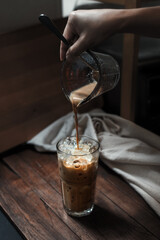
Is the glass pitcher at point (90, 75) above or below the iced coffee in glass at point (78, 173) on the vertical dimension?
above

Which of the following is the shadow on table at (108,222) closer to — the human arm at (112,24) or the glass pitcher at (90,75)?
the glass pitcher at (90,75)

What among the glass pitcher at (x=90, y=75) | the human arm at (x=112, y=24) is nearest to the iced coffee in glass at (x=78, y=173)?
the glass pitcher at (x=90, y=75)

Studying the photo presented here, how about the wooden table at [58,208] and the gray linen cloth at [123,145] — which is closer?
the wooden table at [58,208]

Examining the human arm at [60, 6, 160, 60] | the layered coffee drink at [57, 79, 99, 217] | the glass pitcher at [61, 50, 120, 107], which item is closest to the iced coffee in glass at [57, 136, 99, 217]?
the layered coffee drink at [57, 79, 99, 217]

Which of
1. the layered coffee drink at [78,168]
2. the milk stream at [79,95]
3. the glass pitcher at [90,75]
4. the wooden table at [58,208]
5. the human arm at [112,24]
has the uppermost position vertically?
the human arm at [112,24]

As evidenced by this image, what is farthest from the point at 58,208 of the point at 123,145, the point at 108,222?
the point at 123,145

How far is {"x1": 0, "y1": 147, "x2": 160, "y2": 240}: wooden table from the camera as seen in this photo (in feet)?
2.63

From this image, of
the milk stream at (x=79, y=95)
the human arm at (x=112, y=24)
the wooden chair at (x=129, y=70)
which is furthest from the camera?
the wooden chair at (x=129, y=70)

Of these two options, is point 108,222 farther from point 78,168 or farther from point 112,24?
point 112,24

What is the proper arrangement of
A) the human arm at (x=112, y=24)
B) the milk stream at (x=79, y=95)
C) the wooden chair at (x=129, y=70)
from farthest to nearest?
the wooden chair at (x=129, y=70) < the milk stream at (x=79, y=95) < the human arm at (x=112, y=24)

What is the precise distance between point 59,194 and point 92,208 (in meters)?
0.11

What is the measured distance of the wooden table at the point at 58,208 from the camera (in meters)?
0.80

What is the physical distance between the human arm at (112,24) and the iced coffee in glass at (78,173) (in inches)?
9.2

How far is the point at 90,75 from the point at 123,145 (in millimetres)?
242
